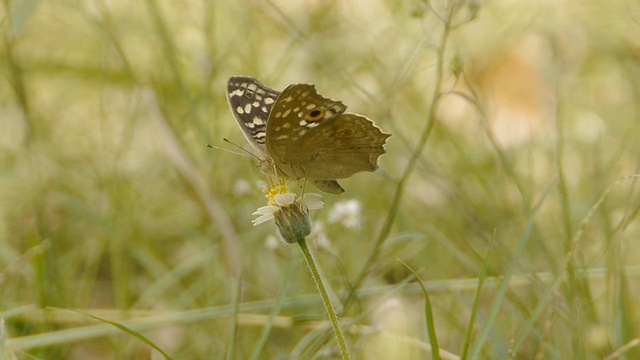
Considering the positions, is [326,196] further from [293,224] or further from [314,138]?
[293,224]

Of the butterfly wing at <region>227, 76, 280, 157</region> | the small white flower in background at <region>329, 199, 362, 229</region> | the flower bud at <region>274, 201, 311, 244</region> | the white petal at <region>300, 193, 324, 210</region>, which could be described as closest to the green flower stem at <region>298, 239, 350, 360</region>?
the flower bud at <region>274, 201, 311, 244</region>

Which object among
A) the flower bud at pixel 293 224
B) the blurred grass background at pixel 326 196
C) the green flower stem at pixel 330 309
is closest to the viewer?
the green flower stem at pixel 330 309

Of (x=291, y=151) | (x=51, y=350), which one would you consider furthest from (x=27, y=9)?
(x=51, y=350)

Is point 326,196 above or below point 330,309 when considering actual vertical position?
above

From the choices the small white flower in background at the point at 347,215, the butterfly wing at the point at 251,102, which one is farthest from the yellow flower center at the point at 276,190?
the small white flower in background at the point at 347,215

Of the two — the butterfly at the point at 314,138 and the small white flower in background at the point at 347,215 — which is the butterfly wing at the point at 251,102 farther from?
the small white flower in background at the point at 347,215

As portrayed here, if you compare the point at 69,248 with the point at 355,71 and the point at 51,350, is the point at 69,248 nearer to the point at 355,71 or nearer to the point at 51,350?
the point at 51,350

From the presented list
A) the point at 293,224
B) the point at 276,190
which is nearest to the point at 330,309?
the point at 293,224

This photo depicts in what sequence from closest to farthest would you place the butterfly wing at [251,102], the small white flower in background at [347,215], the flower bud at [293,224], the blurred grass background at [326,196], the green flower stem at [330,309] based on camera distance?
1. the green flower stem at [330,309]
2. the flower bud at [293,224]
3. the butterfly wing at [251,102]
4. the blurred grass background at [326,196]
5. the small white flower in background at [347,215]
